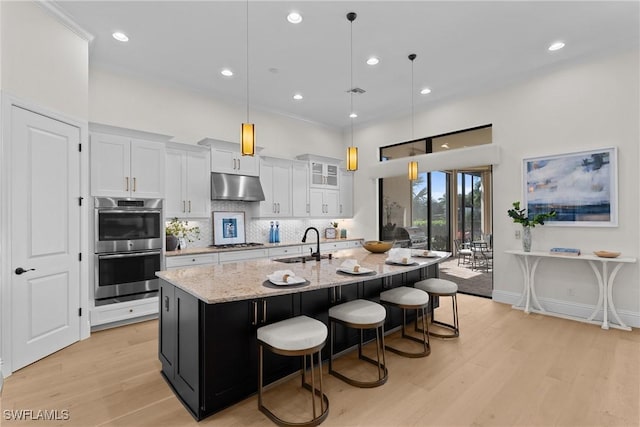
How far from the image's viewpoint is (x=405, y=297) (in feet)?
10.5

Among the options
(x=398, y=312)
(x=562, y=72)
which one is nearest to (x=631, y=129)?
(x=562, y=72)

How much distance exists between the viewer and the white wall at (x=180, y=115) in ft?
14.4

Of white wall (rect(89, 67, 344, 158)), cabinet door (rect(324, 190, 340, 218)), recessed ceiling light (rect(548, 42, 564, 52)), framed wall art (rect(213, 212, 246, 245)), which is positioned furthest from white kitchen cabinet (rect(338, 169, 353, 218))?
recessed ceiling light (rect(548, 42, 564, 52))

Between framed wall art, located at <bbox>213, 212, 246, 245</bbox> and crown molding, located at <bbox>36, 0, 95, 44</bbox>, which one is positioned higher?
crown molding, located at <bbox>36, 0, 95, 44</bbox>

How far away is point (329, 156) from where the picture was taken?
24.1 ft

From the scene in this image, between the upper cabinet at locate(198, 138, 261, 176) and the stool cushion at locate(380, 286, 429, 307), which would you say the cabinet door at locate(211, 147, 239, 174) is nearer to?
the upper cabinet at locate(198, 138, 261, 176)

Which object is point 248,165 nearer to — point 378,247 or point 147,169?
point 147,169

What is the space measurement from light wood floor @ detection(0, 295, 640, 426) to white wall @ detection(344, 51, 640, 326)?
1.04 metres

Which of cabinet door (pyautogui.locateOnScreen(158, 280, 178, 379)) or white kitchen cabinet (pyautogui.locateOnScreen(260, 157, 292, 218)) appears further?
white kitchen cabinet (pyautogui.locateOnScreen(260, 157, 292, 218))

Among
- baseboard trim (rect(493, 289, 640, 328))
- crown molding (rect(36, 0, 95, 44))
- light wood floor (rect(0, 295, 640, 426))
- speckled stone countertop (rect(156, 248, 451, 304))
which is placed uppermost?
crown molding (rect(36, 0, 95, 44))

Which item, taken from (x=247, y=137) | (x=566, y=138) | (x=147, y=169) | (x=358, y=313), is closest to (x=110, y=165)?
(x=147, y=169)

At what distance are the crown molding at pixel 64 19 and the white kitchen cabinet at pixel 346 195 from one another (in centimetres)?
489

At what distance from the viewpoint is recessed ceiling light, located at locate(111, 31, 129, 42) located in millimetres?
3631

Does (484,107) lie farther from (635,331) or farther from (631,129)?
(635,331)
